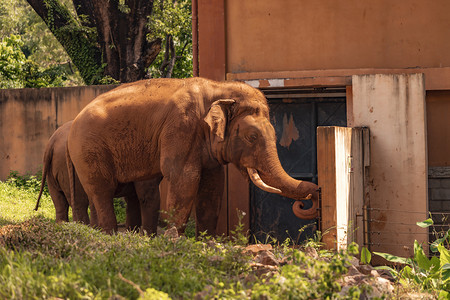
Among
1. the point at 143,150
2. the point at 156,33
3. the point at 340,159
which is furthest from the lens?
the point at 156,33

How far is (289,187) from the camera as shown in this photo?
312 inches

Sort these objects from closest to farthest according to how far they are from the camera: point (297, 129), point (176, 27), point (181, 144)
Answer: point (181, 144) → point (297, 129) → point (176, 27)

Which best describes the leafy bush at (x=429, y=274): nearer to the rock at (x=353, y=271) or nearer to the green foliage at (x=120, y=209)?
the rock at (x=353, y=271)

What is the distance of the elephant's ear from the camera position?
8086 millimetres

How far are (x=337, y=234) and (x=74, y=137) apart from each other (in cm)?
357

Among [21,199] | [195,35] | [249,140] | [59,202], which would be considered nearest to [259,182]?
[249,140]

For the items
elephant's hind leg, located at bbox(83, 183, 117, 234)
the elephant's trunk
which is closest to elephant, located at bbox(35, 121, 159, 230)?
elephant's hind leg, located at bbox(83, 183, 117, 234)

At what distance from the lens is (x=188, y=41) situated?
64.2ft

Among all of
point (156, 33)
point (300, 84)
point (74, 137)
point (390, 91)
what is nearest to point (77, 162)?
point (74, 137)

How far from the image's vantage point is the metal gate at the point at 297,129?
34.7ft

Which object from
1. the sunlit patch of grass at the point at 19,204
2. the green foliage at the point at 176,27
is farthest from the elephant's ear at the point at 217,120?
the green foliage at the point at 176,27

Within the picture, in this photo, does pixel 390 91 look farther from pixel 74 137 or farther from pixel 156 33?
pixel 156 33

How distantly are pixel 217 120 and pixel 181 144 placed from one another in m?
0.50

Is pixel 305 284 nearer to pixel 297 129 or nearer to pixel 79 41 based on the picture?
pixel 297 129
